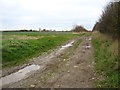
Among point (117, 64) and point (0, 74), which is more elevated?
point (117, 64)

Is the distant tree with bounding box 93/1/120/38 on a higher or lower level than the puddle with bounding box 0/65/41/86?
higher

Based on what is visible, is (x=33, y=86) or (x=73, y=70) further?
(x=73, y=70)

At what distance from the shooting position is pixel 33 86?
886cm

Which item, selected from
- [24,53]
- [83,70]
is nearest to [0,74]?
[83,70]

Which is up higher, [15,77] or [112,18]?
[112,18]

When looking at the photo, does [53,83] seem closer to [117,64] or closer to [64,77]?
[64,77]

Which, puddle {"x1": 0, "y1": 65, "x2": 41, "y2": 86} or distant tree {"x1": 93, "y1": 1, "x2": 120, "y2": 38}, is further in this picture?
distant tree {"x1": 93, "y1": 1, "x2": 120, "y2": 38}

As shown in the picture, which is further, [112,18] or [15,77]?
[112,18]

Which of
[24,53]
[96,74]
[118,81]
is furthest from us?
[24,53]

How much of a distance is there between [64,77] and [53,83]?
3.98 feet

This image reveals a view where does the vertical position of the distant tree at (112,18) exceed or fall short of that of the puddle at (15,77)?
it exceeds it

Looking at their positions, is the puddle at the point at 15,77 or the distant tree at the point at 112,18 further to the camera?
the distant tree at the point at 112,18

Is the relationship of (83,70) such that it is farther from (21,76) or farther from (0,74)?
(0,74)

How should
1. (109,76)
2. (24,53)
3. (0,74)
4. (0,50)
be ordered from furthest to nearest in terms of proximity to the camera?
1. (24,53)
2. (0,50)
3. (0,74)
4. (109,76)
